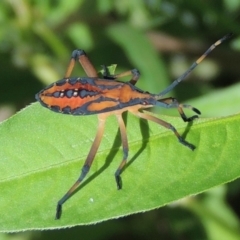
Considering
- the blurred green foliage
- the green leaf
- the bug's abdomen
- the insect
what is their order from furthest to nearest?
the blurred green foliage
the bug's abdomen
the insect
the green leaf

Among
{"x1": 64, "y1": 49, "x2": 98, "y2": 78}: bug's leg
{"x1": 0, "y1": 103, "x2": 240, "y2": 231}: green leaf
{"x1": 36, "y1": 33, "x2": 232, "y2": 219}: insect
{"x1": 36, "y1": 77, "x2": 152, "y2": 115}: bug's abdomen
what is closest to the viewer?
{"x1": 0, "y1": 103, "x2": 240, "y2": 231}: green leaf

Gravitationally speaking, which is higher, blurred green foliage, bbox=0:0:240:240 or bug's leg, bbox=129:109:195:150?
bug's leg, bbox=129:109:195:150

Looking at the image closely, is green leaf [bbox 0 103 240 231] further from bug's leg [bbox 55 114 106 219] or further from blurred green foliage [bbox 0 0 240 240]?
blurred green foliage [bbox 0 0 240 240]

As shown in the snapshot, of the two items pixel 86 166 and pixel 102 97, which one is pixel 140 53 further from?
pixel 86 166

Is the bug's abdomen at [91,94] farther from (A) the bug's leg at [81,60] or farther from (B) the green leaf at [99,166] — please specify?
(B) the green leaf at [99,166]

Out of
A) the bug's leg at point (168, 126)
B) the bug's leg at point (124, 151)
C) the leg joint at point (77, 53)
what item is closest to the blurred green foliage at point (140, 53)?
the leg joint at point (77, 53)

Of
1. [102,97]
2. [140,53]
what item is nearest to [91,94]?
[102,97]

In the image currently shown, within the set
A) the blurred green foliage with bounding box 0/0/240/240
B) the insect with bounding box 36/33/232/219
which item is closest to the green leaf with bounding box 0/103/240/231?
the insect with bounding box 36/33/232/219
